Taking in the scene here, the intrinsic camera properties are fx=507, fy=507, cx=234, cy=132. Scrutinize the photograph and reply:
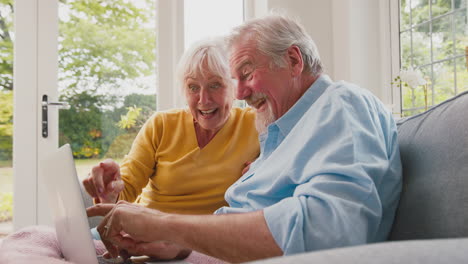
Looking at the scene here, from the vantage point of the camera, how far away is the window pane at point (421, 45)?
305cm

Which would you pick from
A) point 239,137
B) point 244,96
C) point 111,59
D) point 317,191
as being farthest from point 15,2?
point 317,191

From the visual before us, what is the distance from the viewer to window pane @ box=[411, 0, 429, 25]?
3.04m

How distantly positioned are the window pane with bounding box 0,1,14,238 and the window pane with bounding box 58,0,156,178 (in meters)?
0.29

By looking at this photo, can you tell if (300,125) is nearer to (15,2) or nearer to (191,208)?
(191,208)

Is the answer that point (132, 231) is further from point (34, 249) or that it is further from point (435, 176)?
point (435, 176)

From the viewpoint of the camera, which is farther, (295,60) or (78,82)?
(78,82)

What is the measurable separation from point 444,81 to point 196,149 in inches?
67.5

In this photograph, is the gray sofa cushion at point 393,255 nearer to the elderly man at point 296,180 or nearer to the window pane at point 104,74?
the elderly man at point 296,180

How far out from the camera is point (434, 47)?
300 cm

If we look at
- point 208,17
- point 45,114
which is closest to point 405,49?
point 208,17

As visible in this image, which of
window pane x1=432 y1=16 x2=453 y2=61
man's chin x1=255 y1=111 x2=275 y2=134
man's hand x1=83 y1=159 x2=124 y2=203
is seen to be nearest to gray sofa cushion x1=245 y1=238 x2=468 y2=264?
man's chin x1=255 y1=111 x2=275 y2=134

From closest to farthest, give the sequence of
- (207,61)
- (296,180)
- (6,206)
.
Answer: (296,180), (207,61), (6,206)

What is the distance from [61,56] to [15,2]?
1.33 ft

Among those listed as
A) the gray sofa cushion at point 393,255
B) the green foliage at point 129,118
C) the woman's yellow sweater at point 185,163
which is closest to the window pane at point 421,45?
the woman's yellow sweater at point 185,163
